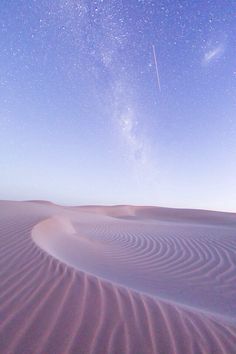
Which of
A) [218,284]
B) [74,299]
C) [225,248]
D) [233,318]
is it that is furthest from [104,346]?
[225,248]

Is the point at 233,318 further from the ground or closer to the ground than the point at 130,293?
closer to the ground

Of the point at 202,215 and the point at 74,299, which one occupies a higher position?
the point at 202,215

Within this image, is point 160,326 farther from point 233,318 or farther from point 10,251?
point 10,251

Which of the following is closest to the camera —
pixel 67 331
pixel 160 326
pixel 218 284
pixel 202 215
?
pixel 67 331

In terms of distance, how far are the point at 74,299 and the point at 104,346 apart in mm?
786

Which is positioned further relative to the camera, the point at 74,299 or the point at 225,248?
the point at 225,248

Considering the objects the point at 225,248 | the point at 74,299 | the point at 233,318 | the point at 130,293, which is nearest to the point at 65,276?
the point at 74,299

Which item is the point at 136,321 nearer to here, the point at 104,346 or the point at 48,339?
the point at 104,346

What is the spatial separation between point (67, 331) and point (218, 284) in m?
3.32

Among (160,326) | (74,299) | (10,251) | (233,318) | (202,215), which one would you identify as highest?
(202,215)

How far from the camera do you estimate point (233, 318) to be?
285 centimetres

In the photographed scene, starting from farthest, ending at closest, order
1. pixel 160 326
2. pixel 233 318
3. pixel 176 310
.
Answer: pixel 233 318, pixel 176 310, pixel 160 326

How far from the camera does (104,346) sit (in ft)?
6.40

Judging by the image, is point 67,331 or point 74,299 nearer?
point 67,331
